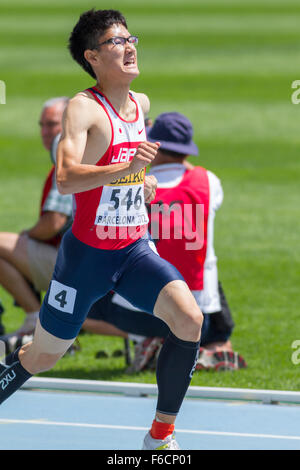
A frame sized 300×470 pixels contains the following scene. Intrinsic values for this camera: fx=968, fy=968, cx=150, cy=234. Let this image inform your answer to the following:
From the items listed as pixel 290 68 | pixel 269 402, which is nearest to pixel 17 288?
pixel 269 402

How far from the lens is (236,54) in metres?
29.0

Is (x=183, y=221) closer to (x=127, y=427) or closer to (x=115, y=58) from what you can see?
(x=127, y=427)

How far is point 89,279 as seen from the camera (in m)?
4.87

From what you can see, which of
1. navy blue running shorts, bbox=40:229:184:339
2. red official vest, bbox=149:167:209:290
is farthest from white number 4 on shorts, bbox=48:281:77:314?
red official vest, bbox=149:167:209:290

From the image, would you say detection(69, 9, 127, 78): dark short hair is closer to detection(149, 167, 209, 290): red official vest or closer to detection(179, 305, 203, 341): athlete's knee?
detection(179, 305, 203, 341): athlete's knee

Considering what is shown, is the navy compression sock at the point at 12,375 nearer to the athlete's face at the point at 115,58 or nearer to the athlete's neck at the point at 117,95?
the athlete's neck at the point at 117,95

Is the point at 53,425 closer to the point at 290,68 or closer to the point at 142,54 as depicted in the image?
the point at 290,68

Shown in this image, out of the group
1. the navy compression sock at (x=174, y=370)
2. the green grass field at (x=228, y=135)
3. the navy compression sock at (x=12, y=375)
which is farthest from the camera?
the green grass field at (x=228, y=135)

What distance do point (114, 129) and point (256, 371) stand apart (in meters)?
2.94

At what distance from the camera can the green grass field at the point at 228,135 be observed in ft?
26.5

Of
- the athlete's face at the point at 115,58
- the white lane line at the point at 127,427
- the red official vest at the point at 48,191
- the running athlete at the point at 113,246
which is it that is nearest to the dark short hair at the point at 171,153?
the red official vest at the point at 48,191

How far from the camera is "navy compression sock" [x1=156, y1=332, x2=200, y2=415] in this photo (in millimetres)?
4816

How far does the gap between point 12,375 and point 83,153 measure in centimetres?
128

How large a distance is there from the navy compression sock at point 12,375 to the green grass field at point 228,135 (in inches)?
74.4
